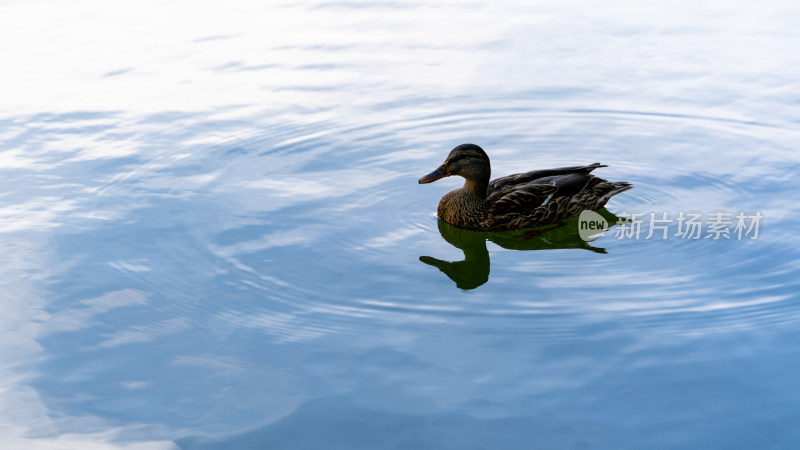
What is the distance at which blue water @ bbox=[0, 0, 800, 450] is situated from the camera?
5.91 m

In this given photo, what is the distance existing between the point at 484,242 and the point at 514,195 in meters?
0.60

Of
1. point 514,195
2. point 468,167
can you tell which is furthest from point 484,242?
point 468,167

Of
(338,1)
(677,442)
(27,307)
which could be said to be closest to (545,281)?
(677,442)

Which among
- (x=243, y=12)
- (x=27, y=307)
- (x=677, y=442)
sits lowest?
(x=27, y=307)

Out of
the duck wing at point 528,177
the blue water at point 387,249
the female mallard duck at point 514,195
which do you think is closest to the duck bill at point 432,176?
the female mallard duck at point 514,195

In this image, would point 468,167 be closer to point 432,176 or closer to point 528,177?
point 432,176

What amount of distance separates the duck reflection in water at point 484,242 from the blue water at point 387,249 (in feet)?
0.16

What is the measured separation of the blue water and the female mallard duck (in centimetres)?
20

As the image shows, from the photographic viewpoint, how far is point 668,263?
7.83 meters

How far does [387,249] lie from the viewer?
8297 mm

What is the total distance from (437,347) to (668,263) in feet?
8.08

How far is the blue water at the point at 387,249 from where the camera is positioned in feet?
19.4

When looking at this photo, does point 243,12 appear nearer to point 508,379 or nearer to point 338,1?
point 338,1

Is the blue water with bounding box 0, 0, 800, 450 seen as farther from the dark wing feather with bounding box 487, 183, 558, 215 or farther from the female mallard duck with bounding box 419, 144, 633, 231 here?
the dark wing feather with bounding box 487, 183, 558, 215
